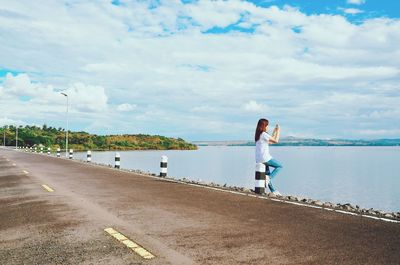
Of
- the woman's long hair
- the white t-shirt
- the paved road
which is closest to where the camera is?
the paved road

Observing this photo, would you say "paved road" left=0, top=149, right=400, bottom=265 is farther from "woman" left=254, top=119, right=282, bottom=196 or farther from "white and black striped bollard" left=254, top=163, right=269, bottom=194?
"woman" left=254, top=119, right=282, bottom=196

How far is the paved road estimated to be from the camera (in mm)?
5191

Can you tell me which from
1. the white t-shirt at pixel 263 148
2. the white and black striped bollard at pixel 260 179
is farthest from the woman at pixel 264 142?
the white and black striped bollard at pixel 260 179

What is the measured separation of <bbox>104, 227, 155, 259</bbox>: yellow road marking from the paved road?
0.29ft

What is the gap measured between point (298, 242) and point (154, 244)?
196cm

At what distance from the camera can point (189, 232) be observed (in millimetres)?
6641

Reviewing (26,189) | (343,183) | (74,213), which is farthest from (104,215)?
(343,183)

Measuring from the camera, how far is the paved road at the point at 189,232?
5191 mm

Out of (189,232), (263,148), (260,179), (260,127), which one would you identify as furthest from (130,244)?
(260,127)

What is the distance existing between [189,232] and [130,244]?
1135 millimetres

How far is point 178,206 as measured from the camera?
31.5 feet

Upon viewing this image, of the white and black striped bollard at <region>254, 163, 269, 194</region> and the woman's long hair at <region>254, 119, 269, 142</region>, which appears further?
the woman's long hair at <region>254, 119, 269, 142</region>

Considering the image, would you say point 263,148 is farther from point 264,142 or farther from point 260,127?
point 260,127

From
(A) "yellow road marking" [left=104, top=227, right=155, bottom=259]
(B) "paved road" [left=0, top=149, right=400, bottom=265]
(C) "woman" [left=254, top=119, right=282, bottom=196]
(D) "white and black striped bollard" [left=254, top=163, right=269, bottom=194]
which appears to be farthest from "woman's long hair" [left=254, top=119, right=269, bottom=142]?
(A) "yellow road marking" [left=104, top=227, right=155, bottom=259]
